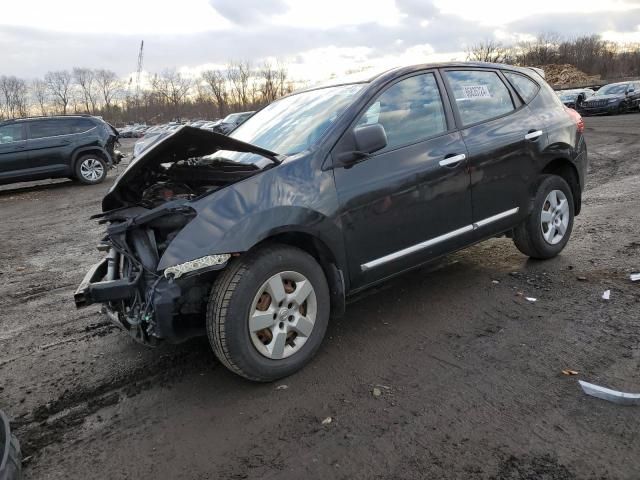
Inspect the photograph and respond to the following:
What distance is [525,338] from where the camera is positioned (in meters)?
3.46

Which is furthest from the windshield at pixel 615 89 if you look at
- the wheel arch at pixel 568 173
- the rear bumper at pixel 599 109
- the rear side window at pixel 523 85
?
the rear side window at pixel 523 85

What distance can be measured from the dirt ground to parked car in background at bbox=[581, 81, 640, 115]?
24283 millimetres

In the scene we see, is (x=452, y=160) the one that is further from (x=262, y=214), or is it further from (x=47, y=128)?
(x=47, y=128)

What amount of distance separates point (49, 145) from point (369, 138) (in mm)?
12344

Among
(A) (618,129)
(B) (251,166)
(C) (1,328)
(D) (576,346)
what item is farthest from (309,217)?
(A) (618,129)

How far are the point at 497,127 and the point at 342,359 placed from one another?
7.60 ft

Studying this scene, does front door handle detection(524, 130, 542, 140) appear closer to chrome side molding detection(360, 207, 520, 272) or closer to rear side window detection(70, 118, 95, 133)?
chrome side molding detection(360, 207, 520, 272)

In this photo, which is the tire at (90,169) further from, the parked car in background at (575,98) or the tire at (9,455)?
the parked car in background at (575,98)

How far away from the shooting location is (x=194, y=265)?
279 cm

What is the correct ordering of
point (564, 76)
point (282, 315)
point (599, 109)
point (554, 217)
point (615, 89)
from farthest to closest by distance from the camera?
point (564, 76) → point (615, 89) → point (599, 109) → point (554, 217) → point (282, 315)

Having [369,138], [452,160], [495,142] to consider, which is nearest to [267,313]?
[369,138]

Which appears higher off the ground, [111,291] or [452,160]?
[452,160]

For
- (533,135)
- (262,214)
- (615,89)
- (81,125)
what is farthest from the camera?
(615,89)

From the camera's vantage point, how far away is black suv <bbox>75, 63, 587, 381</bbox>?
2904mm
